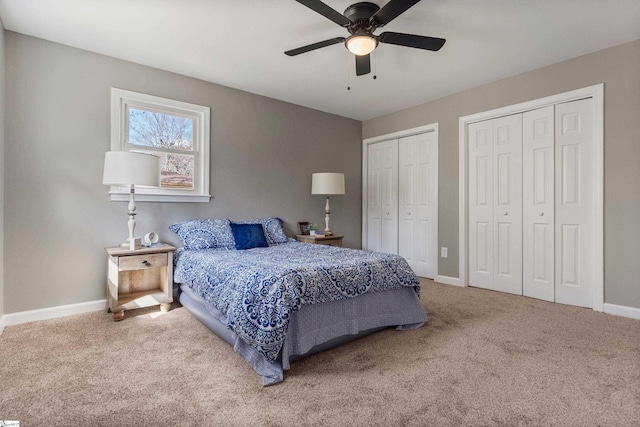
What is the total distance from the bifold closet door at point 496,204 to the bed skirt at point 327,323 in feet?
5.50

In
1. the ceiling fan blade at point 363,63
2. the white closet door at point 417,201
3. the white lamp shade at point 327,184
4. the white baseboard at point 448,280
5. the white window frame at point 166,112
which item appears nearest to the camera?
the ceiling fan blade at point 363,63

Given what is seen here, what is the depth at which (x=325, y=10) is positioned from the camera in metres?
1.99

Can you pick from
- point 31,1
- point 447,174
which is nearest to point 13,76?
point 31,1

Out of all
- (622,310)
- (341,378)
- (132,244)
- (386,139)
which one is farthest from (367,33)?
(622,310)

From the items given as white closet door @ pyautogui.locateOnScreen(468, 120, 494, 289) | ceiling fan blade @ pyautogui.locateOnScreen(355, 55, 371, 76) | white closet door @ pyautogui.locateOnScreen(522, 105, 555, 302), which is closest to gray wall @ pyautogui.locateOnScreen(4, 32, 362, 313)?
ceiling fan blade @ pyautogui.locateOnScreen(355, 55, 371, 76)

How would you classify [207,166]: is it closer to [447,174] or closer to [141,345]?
→ [141,345]

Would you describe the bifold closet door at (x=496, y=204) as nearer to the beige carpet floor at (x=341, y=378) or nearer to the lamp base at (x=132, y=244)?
the beige carpet floor at (x=341, y=378)

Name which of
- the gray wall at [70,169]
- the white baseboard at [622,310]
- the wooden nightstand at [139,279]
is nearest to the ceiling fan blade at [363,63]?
the gray wall at [70,169]

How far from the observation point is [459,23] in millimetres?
2549

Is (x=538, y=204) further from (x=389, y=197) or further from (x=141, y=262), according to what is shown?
(x=141, y=262)

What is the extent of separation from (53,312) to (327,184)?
3052 mm

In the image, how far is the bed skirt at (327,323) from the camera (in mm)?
1872

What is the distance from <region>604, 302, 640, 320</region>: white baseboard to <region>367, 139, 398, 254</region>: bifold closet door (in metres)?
2.43

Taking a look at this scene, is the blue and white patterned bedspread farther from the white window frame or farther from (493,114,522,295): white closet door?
(493,114,522,295): white closet door
